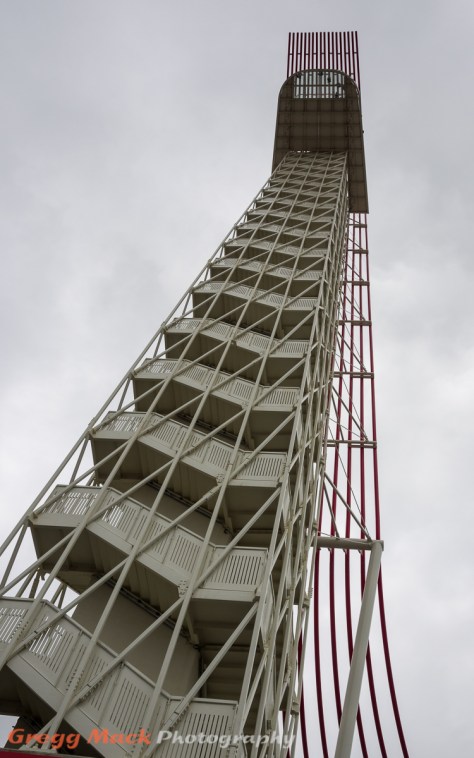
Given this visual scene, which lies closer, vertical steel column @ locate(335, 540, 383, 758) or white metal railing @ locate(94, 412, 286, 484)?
vertical steel column @ locate(335, 540, 383, 758)

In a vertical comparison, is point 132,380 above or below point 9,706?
above

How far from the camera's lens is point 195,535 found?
15312 mm

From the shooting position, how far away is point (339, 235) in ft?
118

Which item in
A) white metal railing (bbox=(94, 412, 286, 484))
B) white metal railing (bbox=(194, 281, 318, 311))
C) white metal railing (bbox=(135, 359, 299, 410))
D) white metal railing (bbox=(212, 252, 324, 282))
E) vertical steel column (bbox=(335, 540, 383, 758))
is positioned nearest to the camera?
vertical steel column (bbox=(335, 540, 383, 758))

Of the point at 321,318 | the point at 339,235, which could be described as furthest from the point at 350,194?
the point at 321,318

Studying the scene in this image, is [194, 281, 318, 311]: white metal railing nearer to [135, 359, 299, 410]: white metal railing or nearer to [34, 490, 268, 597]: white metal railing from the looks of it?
[135, 359, 299, 410]: white metal railing

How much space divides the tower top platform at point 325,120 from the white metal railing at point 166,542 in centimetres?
3656

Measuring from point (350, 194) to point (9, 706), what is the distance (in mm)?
41615

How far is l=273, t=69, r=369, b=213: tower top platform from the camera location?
4491 centimetres

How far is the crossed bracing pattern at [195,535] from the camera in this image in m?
12.4

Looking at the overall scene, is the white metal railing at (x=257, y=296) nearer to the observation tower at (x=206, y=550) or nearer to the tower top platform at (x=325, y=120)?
the observation tower at (x=206, y=550)

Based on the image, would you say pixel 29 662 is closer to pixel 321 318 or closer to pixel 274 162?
pixel 321 318

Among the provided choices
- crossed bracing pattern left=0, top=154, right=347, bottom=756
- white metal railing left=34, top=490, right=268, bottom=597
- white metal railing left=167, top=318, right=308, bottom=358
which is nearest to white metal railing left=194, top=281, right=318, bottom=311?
crossed bracing pattern left=0, top=154, right=347, bottom=756

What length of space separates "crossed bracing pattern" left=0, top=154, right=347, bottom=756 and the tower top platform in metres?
21.5
